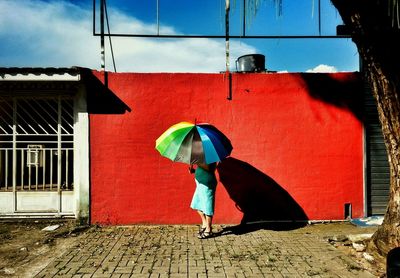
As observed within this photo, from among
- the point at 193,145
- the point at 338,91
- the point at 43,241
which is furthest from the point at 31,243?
the point at 338,91

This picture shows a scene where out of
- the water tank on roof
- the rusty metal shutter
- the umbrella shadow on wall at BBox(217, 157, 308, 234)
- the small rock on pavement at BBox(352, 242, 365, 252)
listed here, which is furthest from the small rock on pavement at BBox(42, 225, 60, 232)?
the rusty metal shutter

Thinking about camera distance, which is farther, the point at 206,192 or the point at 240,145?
the point at 240,145

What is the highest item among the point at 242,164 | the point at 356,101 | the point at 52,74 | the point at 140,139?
the point at 52,74

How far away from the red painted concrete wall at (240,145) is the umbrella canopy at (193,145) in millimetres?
1229

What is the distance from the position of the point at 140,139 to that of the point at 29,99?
249cm

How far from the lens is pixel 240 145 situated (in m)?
7.52

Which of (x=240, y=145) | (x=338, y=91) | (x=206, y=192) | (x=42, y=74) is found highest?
(x=42, y=74)

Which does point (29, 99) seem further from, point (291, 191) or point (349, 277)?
point (349, 277)

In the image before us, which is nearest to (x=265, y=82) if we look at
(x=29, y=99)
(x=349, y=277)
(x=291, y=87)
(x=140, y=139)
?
(x=291, y=87)

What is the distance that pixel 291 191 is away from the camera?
756 cm

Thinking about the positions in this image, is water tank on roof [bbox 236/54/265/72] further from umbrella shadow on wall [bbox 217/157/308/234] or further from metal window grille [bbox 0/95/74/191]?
metal window grille [bbox 0/95/74/191]

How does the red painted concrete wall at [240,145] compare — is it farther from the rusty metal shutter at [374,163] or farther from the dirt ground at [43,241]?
the dirt ground at [43,241]

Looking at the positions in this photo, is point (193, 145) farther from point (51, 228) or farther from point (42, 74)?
point (51, 228)

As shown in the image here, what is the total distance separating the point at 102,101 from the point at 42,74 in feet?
3.97
